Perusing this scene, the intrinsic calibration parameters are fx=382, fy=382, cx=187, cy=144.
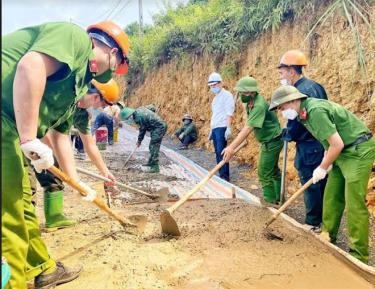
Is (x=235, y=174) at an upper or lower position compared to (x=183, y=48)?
lower

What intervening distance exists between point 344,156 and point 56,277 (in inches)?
92.7

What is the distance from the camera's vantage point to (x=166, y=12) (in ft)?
50.6

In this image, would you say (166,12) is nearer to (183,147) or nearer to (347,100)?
(183,147)

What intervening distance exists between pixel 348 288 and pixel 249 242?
929 millimetres

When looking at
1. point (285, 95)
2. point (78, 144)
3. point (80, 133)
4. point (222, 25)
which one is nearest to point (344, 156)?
point (285, 95)

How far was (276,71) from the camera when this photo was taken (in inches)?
282

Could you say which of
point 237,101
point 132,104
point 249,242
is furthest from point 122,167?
point 132,104

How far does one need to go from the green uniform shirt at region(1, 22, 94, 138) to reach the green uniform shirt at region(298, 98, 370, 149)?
1865mm

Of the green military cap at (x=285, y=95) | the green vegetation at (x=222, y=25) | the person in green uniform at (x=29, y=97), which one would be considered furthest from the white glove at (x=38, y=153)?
the green vegetation at (x=222, y=25)

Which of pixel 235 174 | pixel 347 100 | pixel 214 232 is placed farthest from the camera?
pixel 235 174

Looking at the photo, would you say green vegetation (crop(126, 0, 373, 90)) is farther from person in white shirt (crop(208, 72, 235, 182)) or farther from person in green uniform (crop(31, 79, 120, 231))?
person in green uniform (crop(31, 79, 120, 231))

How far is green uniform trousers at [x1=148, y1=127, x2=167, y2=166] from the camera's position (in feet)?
22.2

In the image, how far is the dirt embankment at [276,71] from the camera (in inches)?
196

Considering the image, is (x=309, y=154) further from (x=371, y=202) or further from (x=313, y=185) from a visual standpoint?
(x=371, y=202)
